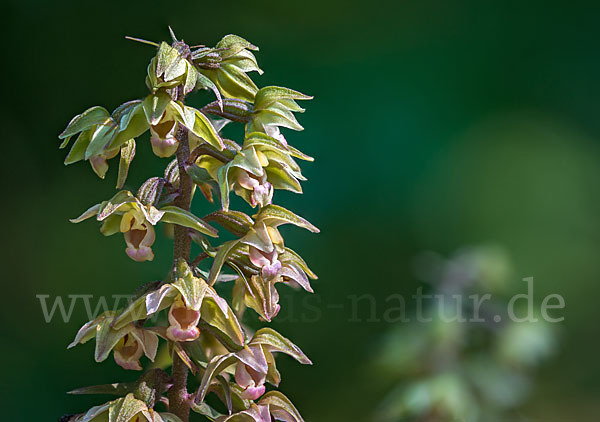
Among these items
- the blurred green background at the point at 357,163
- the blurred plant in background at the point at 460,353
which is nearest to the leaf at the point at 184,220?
the blurred plant in background at the point at 460,353

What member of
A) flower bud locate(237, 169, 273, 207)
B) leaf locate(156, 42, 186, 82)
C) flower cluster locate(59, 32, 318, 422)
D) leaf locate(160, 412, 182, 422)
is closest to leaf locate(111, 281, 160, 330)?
flower cluster locate(59, 32, 318, 422)

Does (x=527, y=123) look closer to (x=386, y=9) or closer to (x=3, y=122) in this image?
(x=386, y=9)

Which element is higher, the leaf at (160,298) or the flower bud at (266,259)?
the flower bud at (266,259)

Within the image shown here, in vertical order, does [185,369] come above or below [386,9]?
below

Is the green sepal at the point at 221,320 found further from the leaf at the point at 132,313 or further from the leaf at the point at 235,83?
the leaf at the point at 235,83

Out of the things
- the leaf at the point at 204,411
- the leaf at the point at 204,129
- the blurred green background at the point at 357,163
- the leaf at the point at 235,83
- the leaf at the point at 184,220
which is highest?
the blurred green background at the point at 357,163

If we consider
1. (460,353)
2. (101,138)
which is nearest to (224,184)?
(101,138)

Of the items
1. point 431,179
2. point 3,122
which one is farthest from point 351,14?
point 3,122
